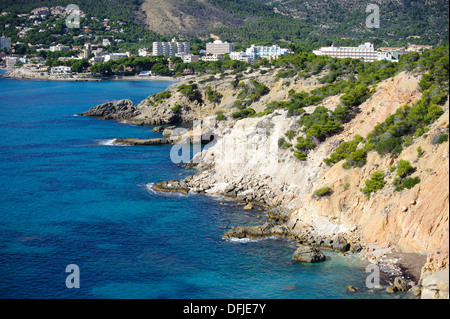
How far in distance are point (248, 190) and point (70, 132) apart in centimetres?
4116

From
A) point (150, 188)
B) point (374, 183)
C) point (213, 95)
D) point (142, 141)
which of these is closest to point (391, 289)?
point (374, 183)

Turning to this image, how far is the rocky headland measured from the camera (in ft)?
98.3

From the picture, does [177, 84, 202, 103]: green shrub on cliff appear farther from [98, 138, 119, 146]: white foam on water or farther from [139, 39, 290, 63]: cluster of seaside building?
[139, 39, 290, 63]: cluster of seaside building

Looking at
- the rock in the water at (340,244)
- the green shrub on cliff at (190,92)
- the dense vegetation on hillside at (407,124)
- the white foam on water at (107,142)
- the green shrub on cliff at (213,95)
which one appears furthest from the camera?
the green shrub on cliff at (190,92)

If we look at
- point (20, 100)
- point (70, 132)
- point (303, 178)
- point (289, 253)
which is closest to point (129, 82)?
point (20, 100)

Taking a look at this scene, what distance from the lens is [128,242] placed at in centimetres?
3619

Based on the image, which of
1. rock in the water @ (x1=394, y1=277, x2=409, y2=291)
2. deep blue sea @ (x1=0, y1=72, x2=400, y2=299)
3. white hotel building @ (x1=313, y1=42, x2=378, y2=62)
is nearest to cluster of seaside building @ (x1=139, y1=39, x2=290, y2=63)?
white hotel building @ (x1=313, y1=42, x2=378, y2=62)

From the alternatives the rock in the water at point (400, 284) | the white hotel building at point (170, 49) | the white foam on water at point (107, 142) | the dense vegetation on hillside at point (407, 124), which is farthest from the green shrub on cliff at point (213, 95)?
the white hotel building at point (170, 49)

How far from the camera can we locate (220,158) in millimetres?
51250

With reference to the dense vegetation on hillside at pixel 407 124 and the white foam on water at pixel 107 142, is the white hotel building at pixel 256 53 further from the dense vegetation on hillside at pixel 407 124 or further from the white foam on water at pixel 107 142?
the dense vegetation on hillside at pixel 407 124

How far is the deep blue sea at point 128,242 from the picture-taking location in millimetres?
29938

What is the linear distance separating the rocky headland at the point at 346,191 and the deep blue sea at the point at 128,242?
56.7 inches

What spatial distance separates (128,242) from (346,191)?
1513 cm

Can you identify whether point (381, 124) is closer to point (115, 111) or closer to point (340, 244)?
point (340, 244)
